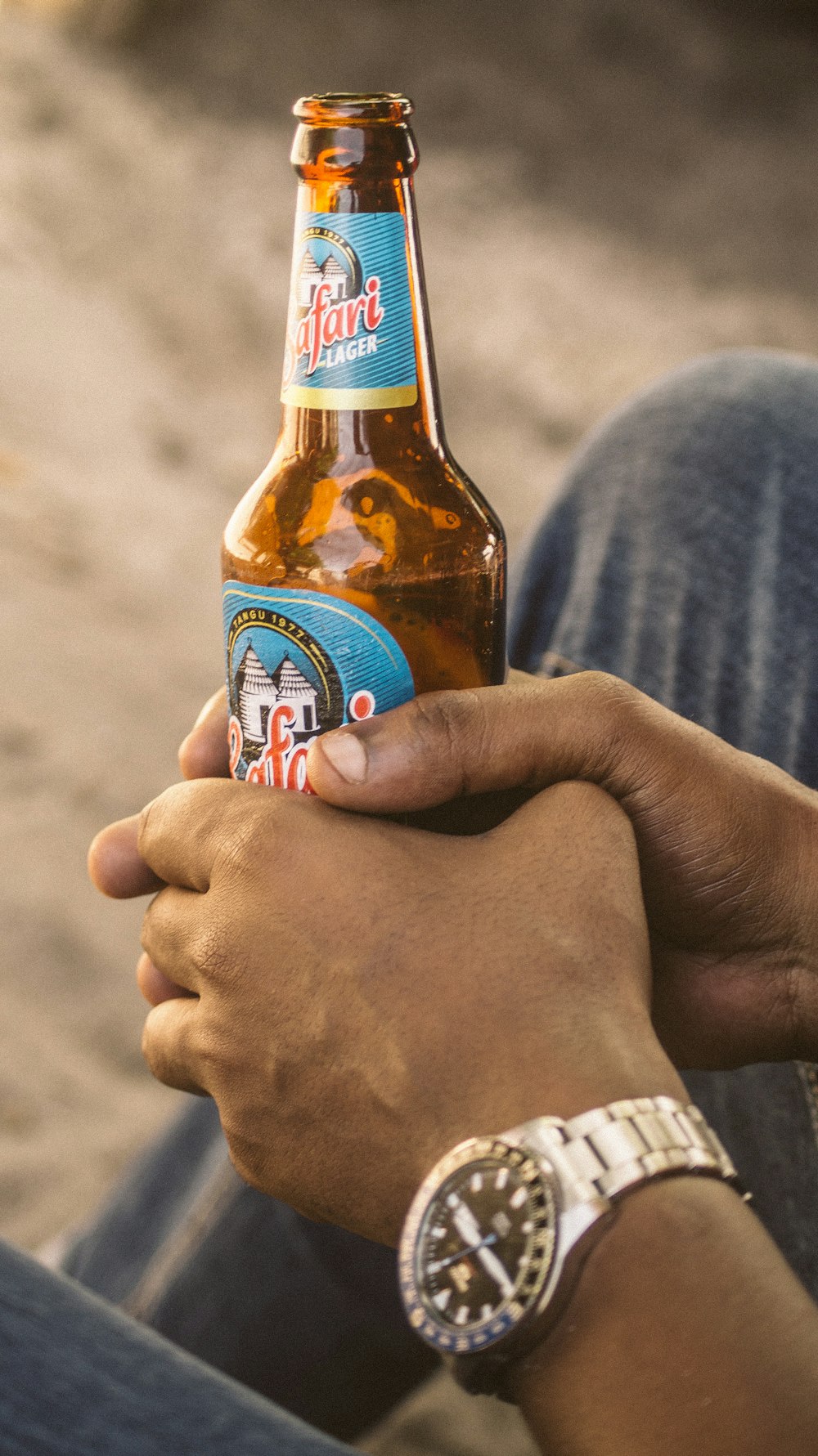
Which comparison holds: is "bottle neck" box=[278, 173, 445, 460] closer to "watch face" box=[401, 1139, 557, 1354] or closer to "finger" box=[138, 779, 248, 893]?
"finger" box=[138, 779, 248, 893]

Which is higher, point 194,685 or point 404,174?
point 404,174

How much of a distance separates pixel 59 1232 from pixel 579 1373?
102cm

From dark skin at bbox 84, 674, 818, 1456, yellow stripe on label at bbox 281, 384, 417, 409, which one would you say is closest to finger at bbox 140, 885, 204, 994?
dark skin at bbox 84, 674, 818, 1456

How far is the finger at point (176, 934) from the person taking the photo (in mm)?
746

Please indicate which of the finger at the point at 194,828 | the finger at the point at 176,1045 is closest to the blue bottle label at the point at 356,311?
the finger at the point at 194,828

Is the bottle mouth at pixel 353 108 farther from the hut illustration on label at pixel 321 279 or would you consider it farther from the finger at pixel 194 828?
the finger at pixel 194 828

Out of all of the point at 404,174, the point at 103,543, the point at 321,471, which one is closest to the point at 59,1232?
the point at 321,471

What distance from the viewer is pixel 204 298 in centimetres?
371

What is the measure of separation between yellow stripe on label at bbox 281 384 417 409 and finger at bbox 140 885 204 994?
1.02 feet

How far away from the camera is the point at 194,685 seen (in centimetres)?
248

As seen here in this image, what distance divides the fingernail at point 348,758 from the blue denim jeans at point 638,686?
14.7 inches

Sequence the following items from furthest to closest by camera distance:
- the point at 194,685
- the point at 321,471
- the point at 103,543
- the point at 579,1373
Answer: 1. the point at 103,543
2. the point at 194,685
3. the point at 321,471
4. the point at 579,1373

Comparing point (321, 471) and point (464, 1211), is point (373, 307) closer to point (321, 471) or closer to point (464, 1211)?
point (321, 471)

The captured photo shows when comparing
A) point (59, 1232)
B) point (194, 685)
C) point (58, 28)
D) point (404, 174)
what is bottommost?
point (59, 1232)
